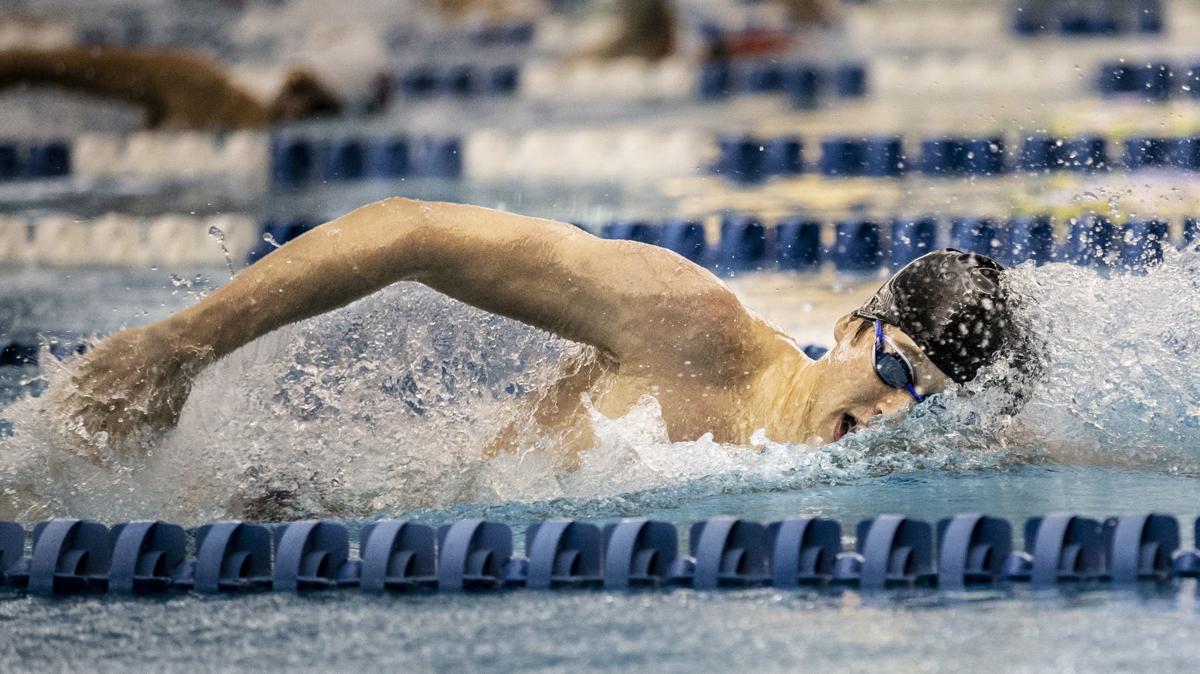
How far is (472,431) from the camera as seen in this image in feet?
10.4

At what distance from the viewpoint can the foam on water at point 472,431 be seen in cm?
293

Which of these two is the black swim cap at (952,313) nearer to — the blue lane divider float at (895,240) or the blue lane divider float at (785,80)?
the blue lane divider float at (895,240)

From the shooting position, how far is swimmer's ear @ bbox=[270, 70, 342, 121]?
8.41m

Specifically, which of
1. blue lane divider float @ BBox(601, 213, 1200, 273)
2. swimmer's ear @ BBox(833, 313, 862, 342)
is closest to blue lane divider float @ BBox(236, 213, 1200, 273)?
blue lane divider float @ BBox(601, 213, 1200, 273)

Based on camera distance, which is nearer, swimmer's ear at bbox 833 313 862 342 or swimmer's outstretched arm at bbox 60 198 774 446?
swimmer's outstretched arm at bbox 60 198 774 446

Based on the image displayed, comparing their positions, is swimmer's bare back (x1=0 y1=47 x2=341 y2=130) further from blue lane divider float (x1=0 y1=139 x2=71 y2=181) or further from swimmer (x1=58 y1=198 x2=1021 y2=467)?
swimmer (x1=58 y1=198 x2=1021 y2=467)

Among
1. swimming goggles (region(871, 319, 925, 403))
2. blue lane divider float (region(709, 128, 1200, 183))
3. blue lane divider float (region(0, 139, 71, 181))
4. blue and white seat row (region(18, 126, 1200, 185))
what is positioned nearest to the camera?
swimming goggles (region(871, 319, 925, 403))

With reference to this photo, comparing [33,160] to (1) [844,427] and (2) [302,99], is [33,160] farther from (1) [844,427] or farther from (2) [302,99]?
(1) [844,427]

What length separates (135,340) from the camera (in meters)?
2.82

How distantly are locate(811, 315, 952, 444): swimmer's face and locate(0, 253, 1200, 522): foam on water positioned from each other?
33mm

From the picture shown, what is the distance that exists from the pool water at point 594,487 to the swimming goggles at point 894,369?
0.07 meters

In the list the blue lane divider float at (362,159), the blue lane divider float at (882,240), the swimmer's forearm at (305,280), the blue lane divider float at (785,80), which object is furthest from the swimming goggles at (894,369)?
the blue lane divider float at (785,80)

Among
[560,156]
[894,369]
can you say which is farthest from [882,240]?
[894,369]

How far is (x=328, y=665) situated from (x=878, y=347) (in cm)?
111
